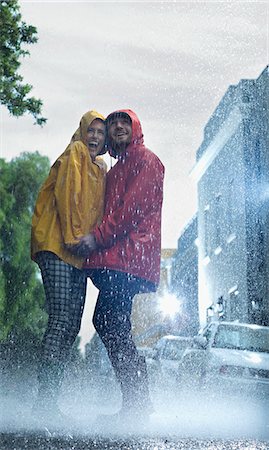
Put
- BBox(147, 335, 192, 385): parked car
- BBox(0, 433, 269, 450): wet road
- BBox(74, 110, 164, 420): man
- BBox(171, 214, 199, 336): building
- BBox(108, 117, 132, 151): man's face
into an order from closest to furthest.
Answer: BBox(0, 433, 269, 450): wet road < BBox(74, 110, 164, 420): man < BBox(108, 117, 132, 151): man's face < BBox(147, 335, 192, 385): parked car < BBox(171, 214, 199, 336): building

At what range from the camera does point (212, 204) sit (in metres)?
30.8

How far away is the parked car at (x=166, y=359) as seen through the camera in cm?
1582

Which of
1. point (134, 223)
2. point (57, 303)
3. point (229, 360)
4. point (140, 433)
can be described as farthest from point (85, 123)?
point (229, 360)

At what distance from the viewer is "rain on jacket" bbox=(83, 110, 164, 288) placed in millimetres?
4586

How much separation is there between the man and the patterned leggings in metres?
0.12

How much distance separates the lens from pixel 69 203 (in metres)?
4.62

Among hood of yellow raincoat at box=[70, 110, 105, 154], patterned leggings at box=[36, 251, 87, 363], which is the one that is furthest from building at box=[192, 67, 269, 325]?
patterned leggings at box=[36, 251, 87, 363]

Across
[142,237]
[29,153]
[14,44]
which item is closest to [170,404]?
[142,237]

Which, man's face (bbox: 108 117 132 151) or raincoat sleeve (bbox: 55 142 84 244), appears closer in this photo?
raincoat sleeve (bbox: 55 142 84 244)

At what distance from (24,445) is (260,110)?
23.3 metres

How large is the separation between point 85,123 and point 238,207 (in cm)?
2092

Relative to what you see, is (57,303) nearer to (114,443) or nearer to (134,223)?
(134,223)

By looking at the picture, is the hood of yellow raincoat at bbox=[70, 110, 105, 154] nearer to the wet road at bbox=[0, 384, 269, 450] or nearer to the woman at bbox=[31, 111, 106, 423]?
the woman at bbox=[31, 111, 106, 423]

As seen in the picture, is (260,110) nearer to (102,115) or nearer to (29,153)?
(29,153)
